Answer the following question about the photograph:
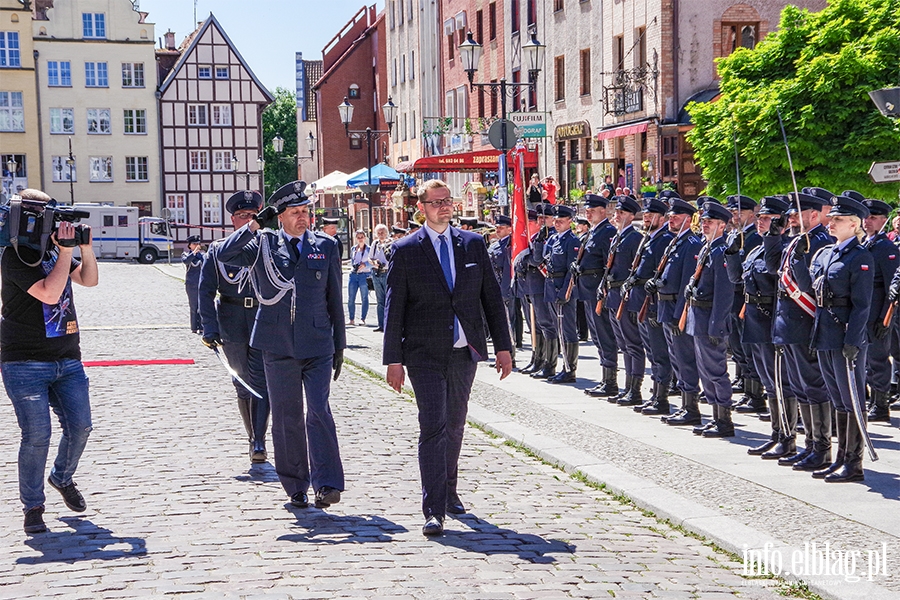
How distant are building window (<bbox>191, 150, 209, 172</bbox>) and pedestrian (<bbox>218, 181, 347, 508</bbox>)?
2613 inches

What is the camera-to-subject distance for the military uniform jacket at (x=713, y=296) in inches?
413

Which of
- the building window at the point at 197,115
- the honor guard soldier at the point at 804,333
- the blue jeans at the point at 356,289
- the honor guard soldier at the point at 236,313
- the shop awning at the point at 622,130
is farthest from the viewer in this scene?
the building window at the point at 197,115

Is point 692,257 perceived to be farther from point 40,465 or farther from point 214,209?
point 214,209

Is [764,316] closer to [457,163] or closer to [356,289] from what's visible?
[356,289]

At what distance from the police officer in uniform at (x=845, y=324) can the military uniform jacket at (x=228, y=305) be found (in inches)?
158

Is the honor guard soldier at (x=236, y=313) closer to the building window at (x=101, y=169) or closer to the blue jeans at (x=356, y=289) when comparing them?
the blue jeans at (x=356, y=289)

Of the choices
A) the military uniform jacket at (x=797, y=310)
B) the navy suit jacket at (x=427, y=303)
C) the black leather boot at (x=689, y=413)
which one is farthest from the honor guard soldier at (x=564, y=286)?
the navy suit jacket at (x=427, y=303)

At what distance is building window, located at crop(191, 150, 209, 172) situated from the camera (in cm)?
7250

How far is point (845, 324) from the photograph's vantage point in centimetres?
843

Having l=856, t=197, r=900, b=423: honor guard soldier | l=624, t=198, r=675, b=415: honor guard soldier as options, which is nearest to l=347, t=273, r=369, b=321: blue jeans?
l=624, t=198, r=675, b=415: honor guard soldier

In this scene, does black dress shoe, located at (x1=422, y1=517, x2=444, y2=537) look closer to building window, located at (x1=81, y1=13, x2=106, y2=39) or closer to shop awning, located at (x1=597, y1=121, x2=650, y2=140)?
shop awning, located at (x1=597, y1=121, x2=650, y2=140)

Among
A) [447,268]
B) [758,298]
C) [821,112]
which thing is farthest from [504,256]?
[447,268]

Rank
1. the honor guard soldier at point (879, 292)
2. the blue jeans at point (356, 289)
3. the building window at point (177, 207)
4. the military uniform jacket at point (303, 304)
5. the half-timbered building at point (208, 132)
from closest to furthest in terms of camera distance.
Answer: the military uniform jacket at point (303, 304), the honor guard soldier at point (879, 292), the blue jeans at point (356, 289), the half-timbered building at point (208, 132), the building window at point (177, 207)

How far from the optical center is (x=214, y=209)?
237ft
